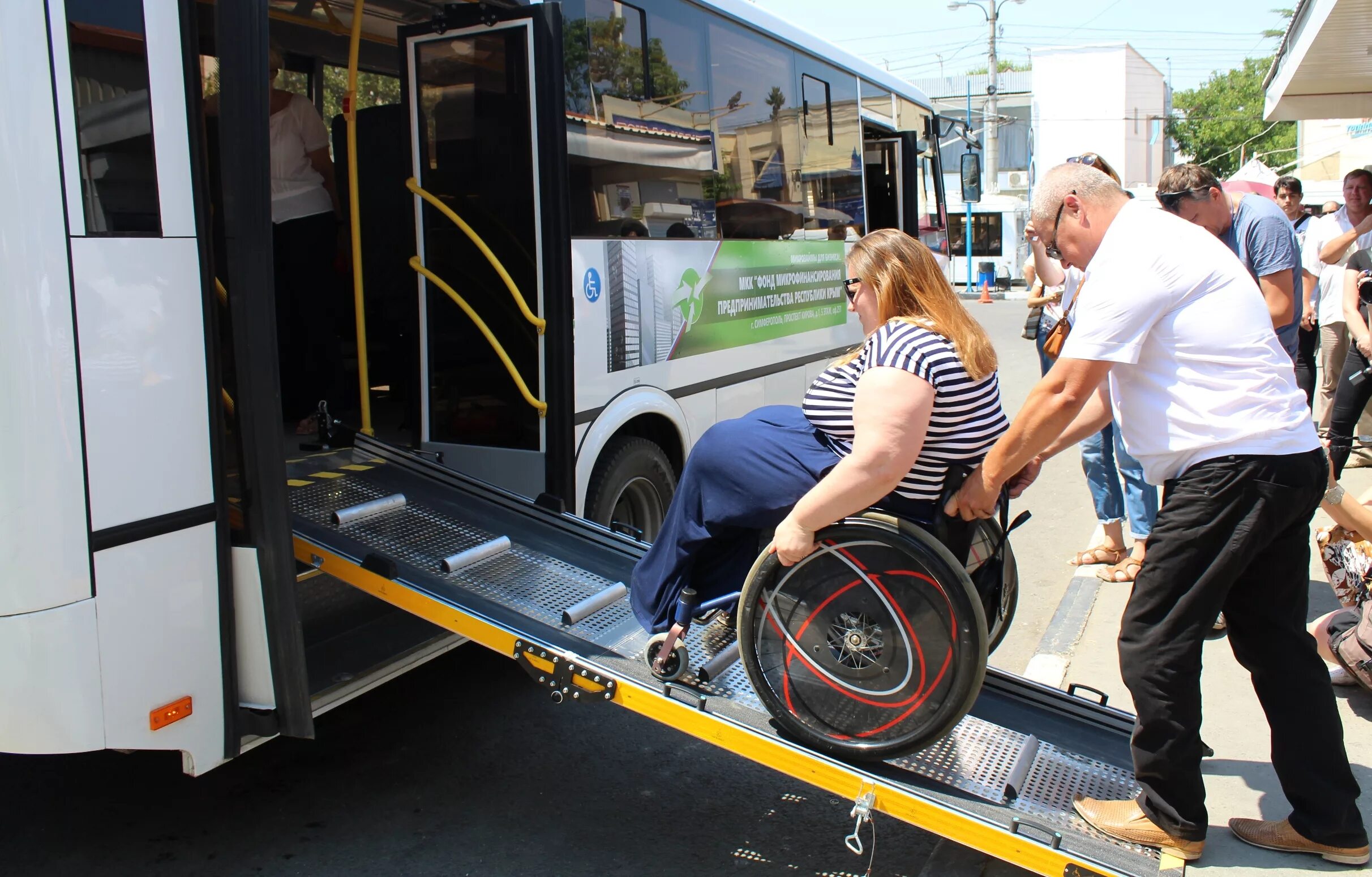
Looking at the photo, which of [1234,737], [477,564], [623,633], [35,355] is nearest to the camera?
[35,355]

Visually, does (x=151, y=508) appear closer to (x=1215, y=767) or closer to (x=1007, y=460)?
(x=1007, y=460)

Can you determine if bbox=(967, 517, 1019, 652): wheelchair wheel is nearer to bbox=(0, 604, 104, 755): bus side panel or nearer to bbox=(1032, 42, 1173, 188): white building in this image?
bbox=(0, 604, 104, 755): bus side panel

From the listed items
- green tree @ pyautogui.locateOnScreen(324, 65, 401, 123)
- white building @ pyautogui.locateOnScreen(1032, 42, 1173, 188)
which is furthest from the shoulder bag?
white building @ pyautogui.locateOnScreen(1032, 42, 1173, 188)

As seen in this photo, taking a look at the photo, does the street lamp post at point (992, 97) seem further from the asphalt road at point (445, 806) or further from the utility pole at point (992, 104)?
the asphalt road at point (445, 806)

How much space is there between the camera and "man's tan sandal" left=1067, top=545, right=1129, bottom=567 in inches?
238

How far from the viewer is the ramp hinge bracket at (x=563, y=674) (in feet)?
10.5

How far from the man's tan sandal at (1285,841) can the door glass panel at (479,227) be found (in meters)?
2.96

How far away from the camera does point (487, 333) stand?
458 cm

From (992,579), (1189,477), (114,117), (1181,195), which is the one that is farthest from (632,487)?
(114,117)

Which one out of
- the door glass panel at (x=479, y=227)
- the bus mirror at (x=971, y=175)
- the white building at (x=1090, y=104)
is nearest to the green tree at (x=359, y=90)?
the door glass panel at (x=479, y=227)

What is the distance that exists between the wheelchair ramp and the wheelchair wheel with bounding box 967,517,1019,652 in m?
0.32

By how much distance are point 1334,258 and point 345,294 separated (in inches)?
267

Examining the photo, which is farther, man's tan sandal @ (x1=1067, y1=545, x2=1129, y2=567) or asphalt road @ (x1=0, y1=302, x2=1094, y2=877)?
man's tan sandal @ (x1=1067, y1=545, x2=1129, y2=567)

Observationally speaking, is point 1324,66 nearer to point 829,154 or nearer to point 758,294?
point 829,154
